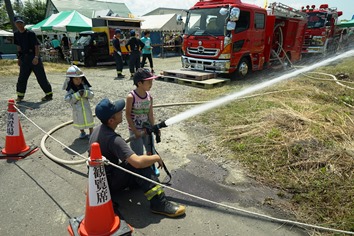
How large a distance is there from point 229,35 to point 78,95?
5890 mm

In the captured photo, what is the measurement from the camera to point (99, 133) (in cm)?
263

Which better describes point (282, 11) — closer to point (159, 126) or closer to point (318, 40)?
point (318, 40)

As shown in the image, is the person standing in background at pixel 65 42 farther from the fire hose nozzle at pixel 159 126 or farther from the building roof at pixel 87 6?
the fire hose nozzle at pixel 159 126

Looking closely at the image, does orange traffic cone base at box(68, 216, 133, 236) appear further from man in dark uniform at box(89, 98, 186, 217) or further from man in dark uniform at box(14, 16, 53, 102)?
man in dark uniform at box(14, 16, 53, 102)

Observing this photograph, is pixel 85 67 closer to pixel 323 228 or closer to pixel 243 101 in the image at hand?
pixel 243 101

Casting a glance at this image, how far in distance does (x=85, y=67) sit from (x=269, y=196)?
13.8 m

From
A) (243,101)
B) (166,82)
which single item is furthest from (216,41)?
→ (243,101)

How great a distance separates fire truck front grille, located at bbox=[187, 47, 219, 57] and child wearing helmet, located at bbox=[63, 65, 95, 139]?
5.53 meters

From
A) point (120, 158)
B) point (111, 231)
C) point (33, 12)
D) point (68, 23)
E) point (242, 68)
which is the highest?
point (33, 12)

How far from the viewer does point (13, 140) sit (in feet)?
13.2

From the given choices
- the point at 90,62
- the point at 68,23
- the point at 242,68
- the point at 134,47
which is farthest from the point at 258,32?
the point at 68,23

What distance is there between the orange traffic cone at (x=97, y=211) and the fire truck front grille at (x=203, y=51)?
729 centimetres

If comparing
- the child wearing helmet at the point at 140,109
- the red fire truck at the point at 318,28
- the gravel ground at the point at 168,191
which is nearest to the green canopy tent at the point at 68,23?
the gravel ground at the point at 168,191

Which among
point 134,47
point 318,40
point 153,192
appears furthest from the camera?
point 318,40
